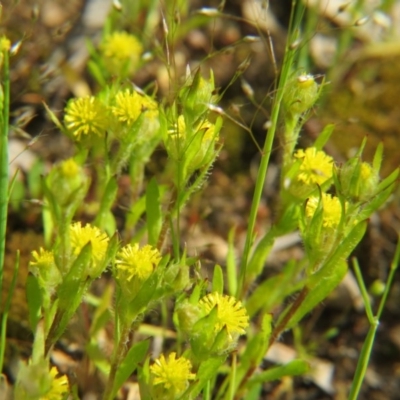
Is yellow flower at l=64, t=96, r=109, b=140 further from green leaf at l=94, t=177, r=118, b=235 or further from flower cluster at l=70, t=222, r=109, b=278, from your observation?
flower cluster at l=70, t=222, r=109, b=278

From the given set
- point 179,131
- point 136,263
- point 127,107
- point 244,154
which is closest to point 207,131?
point 179,131

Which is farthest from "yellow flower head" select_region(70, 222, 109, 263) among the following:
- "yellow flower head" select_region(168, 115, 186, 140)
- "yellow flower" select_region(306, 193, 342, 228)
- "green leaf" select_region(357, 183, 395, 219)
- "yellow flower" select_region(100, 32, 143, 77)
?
"yellow flower" select_region(100, 32, 143, 77)

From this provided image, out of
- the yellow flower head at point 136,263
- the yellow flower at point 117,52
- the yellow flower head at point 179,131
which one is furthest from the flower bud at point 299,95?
the yellow flower at point 117,52

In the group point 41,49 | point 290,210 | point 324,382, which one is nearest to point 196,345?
point 290,210

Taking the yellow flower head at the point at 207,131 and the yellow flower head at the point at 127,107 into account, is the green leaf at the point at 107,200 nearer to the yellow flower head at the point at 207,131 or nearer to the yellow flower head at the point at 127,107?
the yellow flower head at the point at 127,107

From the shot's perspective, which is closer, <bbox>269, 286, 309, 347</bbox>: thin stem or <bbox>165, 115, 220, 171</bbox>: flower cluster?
<bbox>165, 115, 220, 171</bbox>: flower cluster

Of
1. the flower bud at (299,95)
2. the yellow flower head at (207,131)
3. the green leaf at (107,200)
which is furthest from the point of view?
the green leaf at (107,200)
